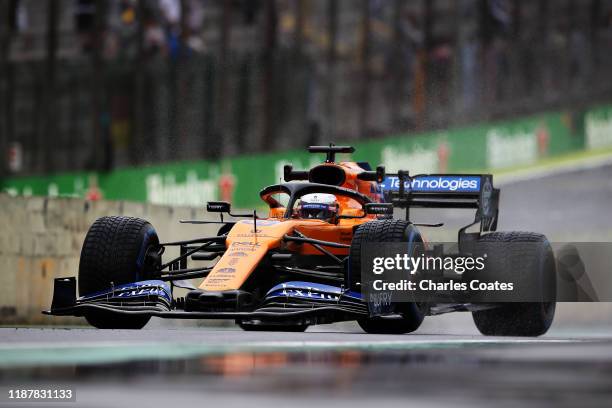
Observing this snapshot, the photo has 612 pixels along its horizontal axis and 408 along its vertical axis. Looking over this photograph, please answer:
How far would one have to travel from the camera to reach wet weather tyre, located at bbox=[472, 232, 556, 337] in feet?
49.6

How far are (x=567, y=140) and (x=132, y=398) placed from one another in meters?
43.0

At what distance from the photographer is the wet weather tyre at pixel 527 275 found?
49.6ft

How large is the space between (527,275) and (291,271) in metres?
2.63

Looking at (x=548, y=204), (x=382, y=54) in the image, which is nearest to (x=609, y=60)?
(x=382, y=54)

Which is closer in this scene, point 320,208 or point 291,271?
point 291,271

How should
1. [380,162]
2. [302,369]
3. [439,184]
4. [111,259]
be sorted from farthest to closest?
1. [380,162]
2. [439,184]
3. [111,259]
4. [302,369]

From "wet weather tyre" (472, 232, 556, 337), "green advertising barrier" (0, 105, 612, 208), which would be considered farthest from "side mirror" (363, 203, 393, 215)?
"green advertising barrier" (0, 105, 612, 208)

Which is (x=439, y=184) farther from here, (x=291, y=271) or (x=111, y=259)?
(x=111, y=259)

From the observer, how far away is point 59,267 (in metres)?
16.0

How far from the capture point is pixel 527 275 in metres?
15.2

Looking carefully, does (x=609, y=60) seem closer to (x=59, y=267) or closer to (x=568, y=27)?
(x=568, y=27)
